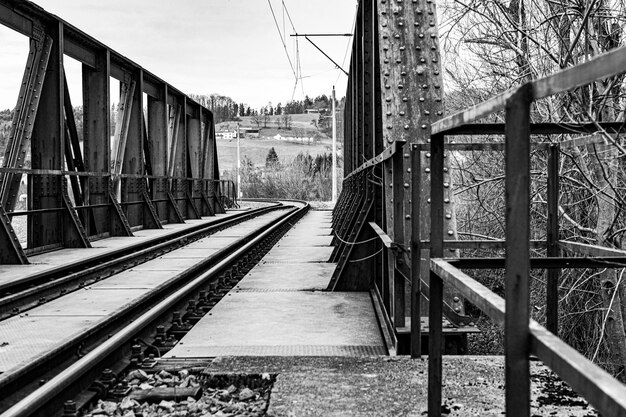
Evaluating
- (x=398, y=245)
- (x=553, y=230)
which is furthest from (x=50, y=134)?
(x=553, y=230)

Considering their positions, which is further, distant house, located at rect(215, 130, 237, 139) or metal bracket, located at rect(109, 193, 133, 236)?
distant house, located at rect(215, 130, 237, 139)

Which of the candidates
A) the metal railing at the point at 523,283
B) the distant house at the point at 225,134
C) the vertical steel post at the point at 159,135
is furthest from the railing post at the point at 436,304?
the distant house at the point at 225,134

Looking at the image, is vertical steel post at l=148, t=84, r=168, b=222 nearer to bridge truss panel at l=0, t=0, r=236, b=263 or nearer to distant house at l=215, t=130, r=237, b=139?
bridge truss panel at l=0, t=0, r=236, b=263

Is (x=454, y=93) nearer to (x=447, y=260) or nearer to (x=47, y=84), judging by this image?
(x=47, y=84)

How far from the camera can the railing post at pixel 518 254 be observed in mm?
1640

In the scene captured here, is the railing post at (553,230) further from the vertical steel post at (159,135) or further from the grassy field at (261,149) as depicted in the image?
the grassy field at (261,149)

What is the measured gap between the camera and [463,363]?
393 centimetres

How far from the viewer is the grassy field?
351 ft

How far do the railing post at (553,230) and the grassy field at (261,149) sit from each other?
9571 centimetres

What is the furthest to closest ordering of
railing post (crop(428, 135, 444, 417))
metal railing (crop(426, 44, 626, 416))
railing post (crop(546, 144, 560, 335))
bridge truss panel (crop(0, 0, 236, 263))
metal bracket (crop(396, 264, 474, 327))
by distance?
bridge truss panel (crop(0, 0, 236, 263)), metal bracket (crop(396, 264, 474, 327)), railing post (crop(546, 144, 560, 335)), railing post (crop(428, 135, 444, 417)), metal railing (crop(426, 44, 626, 416))

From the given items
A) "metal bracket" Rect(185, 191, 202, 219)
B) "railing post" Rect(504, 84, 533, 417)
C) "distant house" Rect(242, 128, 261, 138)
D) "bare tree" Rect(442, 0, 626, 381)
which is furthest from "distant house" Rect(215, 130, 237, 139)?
"railing post" Rect(504, 84, 533, 417)

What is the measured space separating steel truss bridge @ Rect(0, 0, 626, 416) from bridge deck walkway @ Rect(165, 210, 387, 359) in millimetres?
263

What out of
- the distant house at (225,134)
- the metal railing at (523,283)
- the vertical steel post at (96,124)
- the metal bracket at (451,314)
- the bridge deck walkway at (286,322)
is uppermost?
the distant house at (225,134)

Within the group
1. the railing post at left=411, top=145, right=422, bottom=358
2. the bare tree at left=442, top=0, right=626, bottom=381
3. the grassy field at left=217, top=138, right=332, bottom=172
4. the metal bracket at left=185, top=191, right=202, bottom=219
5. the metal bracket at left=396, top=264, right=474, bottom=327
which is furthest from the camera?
the grassy field at left=217, top=138, right=332, bottom=172
